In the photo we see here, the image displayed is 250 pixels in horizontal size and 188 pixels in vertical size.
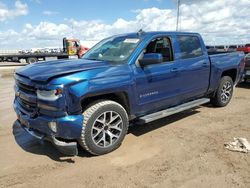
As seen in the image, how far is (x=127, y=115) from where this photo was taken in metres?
4.61

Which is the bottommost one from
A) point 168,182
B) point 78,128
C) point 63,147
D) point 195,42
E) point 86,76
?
point 168,182

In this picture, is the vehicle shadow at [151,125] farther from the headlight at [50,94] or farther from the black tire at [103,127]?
the headlight at [50,94]

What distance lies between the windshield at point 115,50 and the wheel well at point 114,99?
0.58 meters

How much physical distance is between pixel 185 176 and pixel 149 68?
1.94 meters

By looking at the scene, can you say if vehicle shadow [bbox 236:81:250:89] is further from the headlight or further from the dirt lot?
the headlight

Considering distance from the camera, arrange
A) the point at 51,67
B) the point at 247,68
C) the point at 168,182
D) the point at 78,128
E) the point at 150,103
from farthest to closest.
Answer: the point at 247,68, the point at 150,103, the point at 51,67, the point at 78,128, the point at 168,182

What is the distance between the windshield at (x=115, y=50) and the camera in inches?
189

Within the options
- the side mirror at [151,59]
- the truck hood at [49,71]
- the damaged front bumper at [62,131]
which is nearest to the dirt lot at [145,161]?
the damaged front bumper at [62,131]

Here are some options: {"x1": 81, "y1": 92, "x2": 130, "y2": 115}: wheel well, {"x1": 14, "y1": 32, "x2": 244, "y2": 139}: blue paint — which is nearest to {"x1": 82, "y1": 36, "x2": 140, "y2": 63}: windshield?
{"x1": 14, "y1": 32, "x2": 244, "y2": 139}: blue paint

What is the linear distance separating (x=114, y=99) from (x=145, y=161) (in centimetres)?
114

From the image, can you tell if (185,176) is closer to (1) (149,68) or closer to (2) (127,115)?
(2) (127,115)

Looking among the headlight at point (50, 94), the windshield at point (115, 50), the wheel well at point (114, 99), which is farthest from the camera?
the windshield at point (115, 50)

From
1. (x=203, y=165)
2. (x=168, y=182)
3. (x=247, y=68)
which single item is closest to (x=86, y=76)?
(x=168, y=182)

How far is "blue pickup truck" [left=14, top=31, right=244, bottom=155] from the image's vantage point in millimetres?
3826
